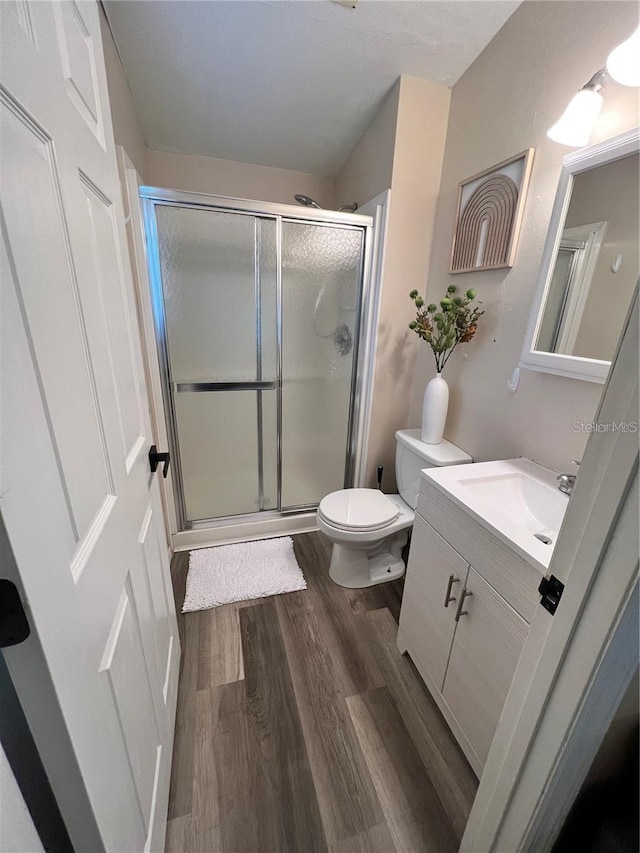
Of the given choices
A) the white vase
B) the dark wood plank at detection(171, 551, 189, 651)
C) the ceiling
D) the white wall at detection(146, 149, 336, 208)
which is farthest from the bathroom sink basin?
the white wall at detection(146, 149, 336, 208)

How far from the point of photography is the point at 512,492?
1201 millimetres

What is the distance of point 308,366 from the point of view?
2.10 m

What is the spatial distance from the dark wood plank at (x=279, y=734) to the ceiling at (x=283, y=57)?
2.49 m

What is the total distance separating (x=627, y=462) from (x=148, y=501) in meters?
1.06

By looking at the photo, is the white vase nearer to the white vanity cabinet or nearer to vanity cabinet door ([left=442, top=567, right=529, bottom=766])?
the white vanity cabinet

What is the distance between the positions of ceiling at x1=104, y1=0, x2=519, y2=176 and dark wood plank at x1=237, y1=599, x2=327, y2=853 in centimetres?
249

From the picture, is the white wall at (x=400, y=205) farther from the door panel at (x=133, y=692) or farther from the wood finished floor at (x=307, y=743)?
the door panel at (x=133, y=692)

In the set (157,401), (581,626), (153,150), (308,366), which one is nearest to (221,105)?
(153,150)

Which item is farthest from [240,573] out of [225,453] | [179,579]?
[225,453]

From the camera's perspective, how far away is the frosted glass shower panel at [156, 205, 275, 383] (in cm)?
169

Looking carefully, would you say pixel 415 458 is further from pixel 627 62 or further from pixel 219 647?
pixel 627 62

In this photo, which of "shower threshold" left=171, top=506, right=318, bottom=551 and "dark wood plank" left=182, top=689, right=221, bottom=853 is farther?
"shower threshold" left=171, top=506, right=318, bottom=551

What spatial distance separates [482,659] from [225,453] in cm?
173

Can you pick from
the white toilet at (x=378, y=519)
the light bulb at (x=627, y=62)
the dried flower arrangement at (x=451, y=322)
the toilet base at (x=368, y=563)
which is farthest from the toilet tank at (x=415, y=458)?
the light bulb at (x=627, y=62)
